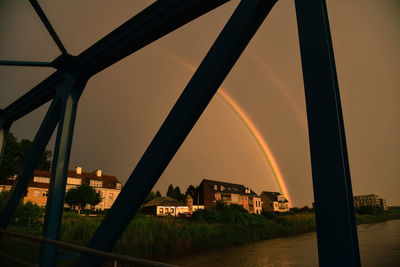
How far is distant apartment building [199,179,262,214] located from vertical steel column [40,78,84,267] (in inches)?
1322

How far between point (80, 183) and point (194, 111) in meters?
45.5

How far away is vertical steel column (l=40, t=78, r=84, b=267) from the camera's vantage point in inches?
93.4

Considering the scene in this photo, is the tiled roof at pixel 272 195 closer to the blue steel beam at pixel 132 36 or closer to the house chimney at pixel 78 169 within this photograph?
the house chimney at pixel 78 169

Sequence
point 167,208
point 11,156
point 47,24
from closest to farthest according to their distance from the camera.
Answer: point 47,24 < point 11,156 < point 167,208

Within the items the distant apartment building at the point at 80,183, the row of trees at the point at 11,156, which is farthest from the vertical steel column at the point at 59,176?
the distant apartment building at the point at 80,183

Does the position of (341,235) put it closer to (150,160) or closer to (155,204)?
(150,160)

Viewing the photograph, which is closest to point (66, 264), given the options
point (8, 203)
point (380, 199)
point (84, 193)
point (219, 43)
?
point (8, 203)

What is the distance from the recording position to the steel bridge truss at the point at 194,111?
35.3 inches

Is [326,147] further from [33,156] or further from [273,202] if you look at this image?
[273,202]

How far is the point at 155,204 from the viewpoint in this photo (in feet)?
120

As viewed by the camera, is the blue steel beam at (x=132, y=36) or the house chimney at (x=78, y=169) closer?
the blue steel beam at (x=132, y=36)

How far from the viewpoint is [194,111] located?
4.87ft

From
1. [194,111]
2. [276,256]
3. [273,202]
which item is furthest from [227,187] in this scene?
[194,111]

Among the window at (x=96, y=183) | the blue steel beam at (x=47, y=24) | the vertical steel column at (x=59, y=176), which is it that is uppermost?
the blue steel beam at (x=47, y=24)
